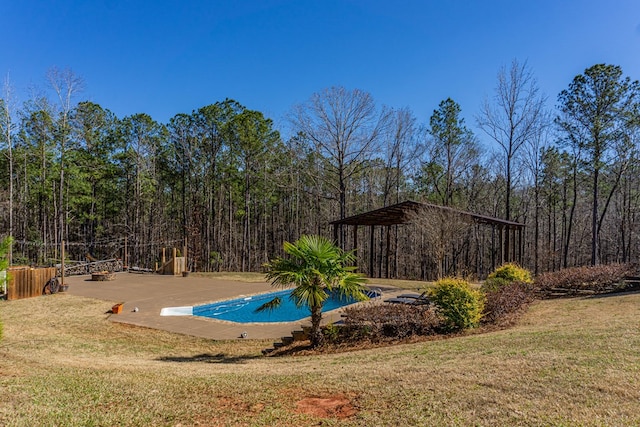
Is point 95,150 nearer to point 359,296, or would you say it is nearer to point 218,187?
point 218,187

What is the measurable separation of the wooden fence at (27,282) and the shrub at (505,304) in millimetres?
14233

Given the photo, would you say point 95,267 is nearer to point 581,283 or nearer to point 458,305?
point 458,305

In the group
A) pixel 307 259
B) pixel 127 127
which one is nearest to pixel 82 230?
pixel 127 127

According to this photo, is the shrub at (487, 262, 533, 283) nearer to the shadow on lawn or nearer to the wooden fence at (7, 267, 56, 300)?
the shadow on lawn

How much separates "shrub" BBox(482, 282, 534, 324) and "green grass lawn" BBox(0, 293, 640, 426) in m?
1.15

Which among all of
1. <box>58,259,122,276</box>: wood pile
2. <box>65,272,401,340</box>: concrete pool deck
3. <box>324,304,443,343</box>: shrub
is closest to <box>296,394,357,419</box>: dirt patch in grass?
<box>324,304,443,343</box>: shrub

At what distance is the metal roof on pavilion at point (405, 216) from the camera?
51.1 feet

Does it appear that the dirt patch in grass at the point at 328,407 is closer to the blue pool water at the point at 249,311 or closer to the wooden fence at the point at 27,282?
the blue pool water at the point at 249,311

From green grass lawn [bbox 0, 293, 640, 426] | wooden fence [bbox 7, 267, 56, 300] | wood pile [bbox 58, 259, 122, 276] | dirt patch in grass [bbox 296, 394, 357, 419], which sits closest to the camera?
green grass lawn [bbox 0, 293, 640, 426]

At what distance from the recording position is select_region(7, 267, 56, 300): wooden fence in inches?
508

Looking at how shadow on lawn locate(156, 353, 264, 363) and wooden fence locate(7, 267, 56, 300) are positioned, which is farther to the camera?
wooden fence locate(7, 267, 56, 300)

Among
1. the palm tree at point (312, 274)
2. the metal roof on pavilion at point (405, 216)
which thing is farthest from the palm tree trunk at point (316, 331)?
the metal roof on pavilion at point (405, 216)

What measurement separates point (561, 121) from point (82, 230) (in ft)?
111

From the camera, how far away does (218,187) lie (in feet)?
93.9
